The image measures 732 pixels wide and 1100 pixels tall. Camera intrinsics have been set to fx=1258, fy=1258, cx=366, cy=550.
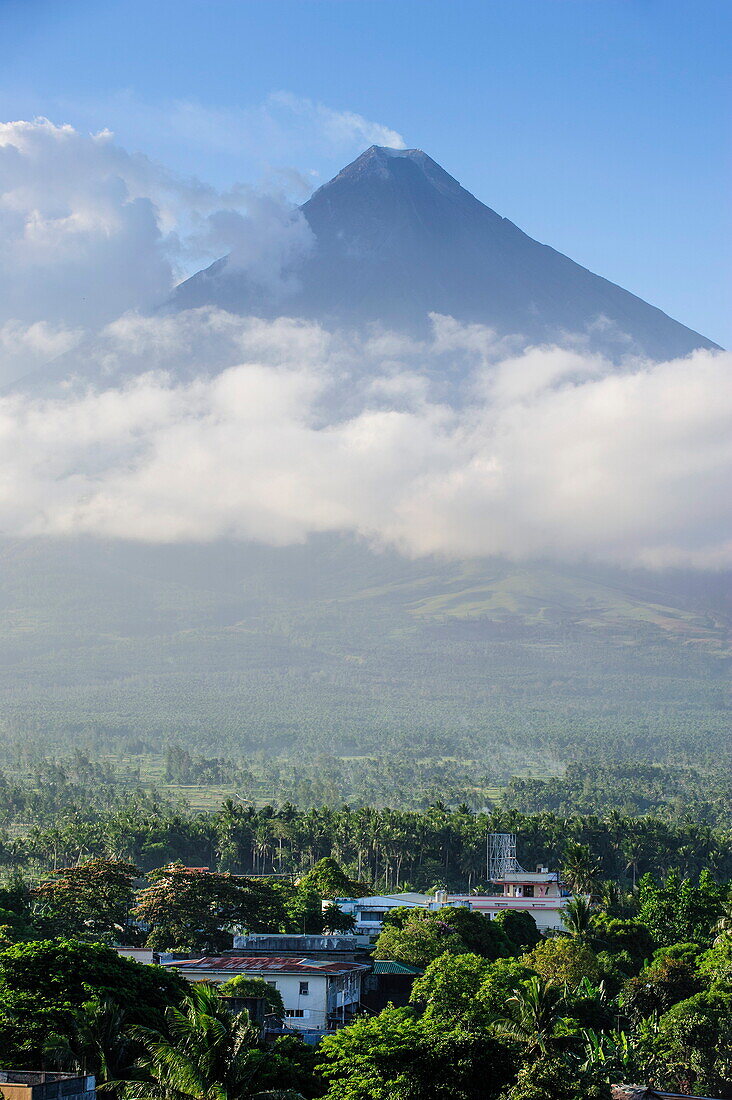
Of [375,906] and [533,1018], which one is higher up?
[533,1018]

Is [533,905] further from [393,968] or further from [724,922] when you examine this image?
[393,968]

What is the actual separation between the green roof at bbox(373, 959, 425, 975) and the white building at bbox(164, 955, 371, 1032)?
9.47ft

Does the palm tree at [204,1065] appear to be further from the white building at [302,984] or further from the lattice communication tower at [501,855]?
the lattice communication tower at [501,855]

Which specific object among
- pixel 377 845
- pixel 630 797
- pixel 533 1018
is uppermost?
pixel 630 797

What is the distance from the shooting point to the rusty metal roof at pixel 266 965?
43562 millimetres

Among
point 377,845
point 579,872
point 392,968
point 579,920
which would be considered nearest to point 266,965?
point 392,968

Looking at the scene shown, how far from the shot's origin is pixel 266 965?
1748 inches

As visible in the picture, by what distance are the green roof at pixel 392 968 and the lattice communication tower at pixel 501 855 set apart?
37.6 meters

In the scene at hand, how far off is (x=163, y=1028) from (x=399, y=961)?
18.0 metres

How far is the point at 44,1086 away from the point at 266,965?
2163 cm

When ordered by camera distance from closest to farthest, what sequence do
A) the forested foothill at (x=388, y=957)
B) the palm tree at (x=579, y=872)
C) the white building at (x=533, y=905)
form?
the forested foothill at (x=388, y=957) < the white building at (x=533, y=905) < the palm tree at (x=579, y=872)

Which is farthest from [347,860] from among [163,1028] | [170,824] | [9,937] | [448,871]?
[163,1028]

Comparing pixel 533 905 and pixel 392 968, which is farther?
pixel 533 905

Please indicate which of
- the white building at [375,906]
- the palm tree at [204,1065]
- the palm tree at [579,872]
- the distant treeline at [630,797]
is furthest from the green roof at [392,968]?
the distant treeline at [630,797]
